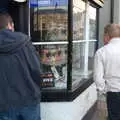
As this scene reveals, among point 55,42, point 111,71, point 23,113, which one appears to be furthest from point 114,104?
point 55,42

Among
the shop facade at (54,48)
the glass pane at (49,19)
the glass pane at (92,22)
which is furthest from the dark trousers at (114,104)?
the glass pane at (92,22)

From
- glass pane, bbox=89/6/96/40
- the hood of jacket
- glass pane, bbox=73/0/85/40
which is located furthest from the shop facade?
glass pane, bbox=89/6/96/40

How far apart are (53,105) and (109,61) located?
→ 129cm

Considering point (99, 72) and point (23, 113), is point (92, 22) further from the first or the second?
point (23, 113)

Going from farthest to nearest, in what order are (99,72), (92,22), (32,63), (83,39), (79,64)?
1. (92,22)
2. (83,39)
3. (79,64)
4. (99,72)
5. (32,63)

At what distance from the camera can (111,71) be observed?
4.73 m

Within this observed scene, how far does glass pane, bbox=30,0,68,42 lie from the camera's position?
18.2 feet

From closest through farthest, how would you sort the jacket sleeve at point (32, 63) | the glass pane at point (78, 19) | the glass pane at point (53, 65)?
1. the jacket sleeve at point (32, 63)
2. the glass pane at point (53, 65)
3. the glass pane at point (78, 19)

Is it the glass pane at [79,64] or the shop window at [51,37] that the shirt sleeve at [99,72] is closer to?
the shop window at [51,37]

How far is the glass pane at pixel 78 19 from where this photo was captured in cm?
611

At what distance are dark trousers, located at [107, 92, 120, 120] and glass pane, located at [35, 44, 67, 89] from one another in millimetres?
1150

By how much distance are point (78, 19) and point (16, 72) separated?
2.97 m

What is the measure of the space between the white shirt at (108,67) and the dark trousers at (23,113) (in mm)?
1011

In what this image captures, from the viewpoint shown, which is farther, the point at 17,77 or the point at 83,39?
the point at 83,39
